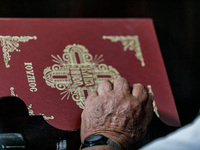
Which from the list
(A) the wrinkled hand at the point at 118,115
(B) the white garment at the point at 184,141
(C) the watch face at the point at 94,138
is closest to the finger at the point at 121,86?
(A) the wrinkled hand at the point at 118,115

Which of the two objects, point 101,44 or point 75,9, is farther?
point 75,9

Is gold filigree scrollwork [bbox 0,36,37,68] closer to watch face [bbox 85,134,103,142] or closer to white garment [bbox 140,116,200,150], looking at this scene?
watch face [bbox 85,134,103,142]

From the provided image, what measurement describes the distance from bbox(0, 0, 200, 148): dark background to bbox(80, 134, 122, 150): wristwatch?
0.50m

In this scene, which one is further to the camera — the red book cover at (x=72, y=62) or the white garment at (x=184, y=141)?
the red book cover at (x=72, y=62)

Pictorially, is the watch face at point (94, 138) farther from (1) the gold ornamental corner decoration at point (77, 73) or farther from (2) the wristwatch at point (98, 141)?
(1) the gold ornamental corner decoration at point (77, 73)

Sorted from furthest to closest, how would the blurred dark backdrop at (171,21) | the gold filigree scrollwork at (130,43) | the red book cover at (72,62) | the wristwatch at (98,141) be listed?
the blurred dark backdrop at (171,21) < the gold filigree scrollwork at (130,43) < the red book cover at (72,62) < the wristwatch at (98,141)

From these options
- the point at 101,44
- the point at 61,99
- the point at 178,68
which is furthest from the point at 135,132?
the point at 178,68

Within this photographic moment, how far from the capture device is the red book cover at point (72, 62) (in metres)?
0.98

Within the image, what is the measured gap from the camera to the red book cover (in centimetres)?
98

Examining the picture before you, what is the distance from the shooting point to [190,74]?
1.44m

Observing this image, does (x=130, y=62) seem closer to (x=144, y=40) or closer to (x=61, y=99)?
(x=144, y=40)

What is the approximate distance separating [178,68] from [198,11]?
26 cm

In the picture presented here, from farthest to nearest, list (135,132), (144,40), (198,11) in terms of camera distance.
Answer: (198,11) → (144,40) → (135,132)

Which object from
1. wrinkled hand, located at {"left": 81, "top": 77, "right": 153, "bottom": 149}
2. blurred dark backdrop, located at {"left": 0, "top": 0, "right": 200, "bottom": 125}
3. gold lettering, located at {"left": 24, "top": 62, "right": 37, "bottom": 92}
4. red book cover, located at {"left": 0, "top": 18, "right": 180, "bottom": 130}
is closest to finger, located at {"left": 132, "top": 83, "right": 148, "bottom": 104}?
wrinkled hand, located at {"left": 81, "top": 77, "right": 153, "bottom": 149}
